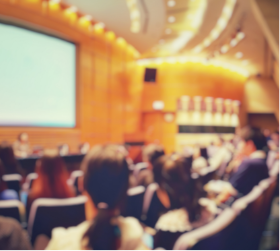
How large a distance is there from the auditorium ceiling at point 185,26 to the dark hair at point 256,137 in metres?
4.75

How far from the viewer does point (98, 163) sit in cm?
104

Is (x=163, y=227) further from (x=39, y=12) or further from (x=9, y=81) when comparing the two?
(x=39, y=12)

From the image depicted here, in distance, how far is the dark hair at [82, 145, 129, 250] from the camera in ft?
3.19

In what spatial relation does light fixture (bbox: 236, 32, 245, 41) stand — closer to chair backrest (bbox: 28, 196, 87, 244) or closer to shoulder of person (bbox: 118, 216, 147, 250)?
chair backrest (bbox: 28, 196, 87, 244)

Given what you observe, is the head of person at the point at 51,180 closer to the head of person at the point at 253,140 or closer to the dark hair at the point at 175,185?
the dark hair at the point at 175,185

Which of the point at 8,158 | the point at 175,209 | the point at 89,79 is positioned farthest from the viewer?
the point at 89,79

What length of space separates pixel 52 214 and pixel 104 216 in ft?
2.40

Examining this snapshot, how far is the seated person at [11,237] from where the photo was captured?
748 mm

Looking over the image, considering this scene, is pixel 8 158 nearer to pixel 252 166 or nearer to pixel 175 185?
pixel 175 185

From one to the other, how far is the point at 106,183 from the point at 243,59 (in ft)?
40.1

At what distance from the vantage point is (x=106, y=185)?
103 centimetres

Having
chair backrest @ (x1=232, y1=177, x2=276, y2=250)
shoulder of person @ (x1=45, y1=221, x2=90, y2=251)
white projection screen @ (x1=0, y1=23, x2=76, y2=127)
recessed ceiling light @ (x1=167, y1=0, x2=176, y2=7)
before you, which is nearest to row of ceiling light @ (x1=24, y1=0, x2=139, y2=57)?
white projection screen @ (x1=0, y1=23, x2=76, y2=127)

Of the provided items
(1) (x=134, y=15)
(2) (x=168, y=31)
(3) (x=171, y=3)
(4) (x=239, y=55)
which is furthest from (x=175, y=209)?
(4) (x=239, y=55)

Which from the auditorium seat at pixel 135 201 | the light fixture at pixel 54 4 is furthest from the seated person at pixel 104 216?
the light fixture at pixel 54 4
